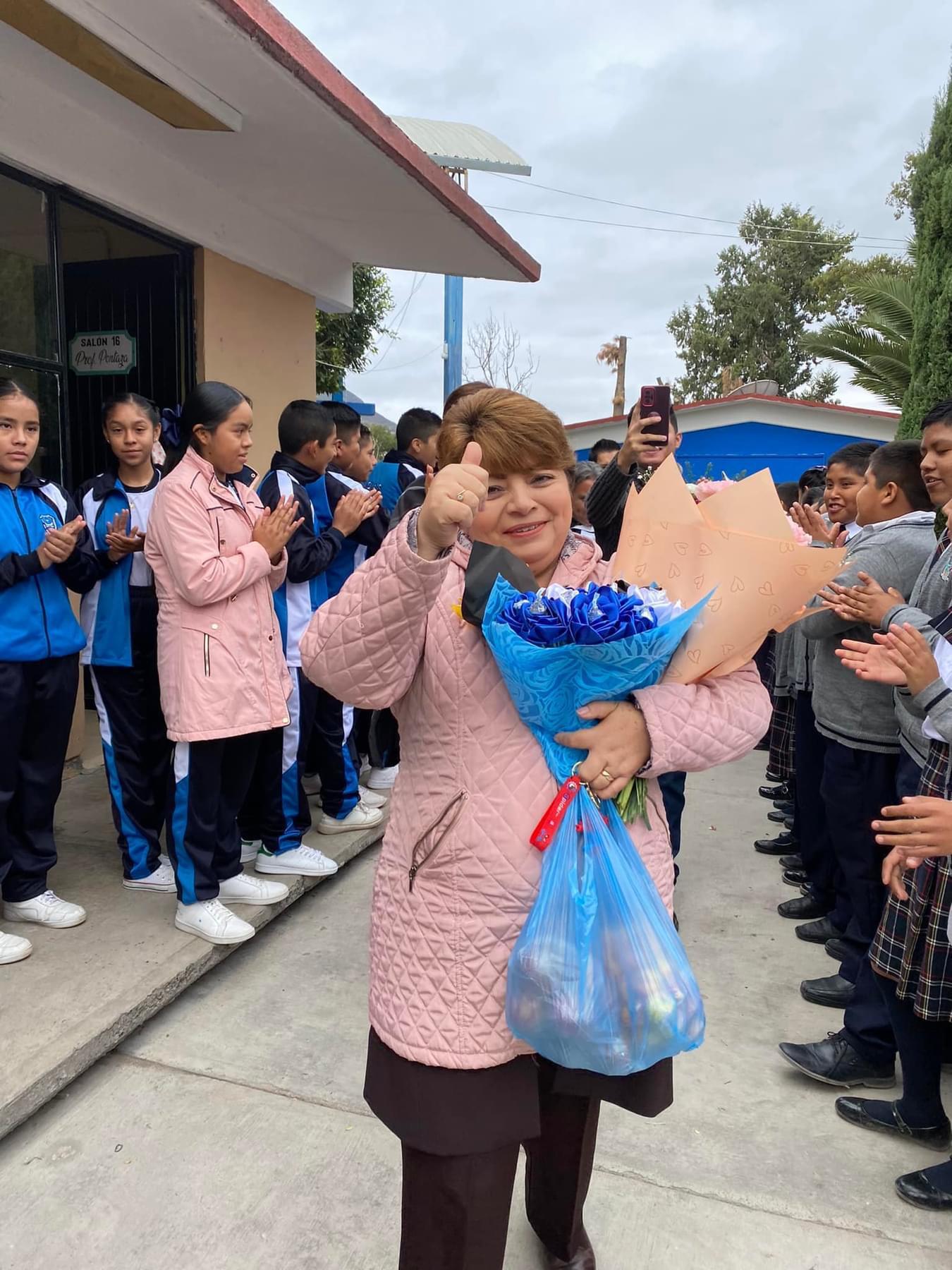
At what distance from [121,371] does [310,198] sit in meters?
1.44

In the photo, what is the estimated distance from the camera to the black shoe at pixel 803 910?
362 centimetres

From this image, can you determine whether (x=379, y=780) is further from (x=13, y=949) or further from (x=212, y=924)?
(x=13, y=949)

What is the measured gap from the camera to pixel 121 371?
507 centimetres

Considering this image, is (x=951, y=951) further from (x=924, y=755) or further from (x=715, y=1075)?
(x=715, y=1075)

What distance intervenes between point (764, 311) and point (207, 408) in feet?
107

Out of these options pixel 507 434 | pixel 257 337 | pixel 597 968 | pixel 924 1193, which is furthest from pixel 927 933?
pixel 257 337

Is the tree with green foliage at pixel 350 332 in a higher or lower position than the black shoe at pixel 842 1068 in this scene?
higher

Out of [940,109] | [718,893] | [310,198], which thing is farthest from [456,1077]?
[940,109]

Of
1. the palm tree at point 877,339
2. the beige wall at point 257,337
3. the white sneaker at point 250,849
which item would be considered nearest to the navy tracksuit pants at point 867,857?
the white sneaker at point 250,849

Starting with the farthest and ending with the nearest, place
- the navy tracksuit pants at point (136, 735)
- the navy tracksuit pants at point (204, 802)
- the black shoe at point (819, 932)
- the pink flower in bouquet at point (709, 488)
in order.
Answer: the black shoe at point (819, 932) → the navy tracksuit pants at point (136, 735) → the navy tracksuit pants at point (204, 802) → the pink flower in bouquet at point (709, 488)

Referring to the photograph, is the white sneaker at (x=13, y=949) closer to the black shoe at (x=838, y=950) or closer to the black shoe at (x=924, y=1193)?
the black shoe at (x=924, y=1193)

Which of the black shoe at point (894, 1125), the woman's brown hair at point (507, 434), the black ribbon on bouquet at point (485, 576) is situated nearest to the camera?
the black ribbon on bouquet at point (485, 576)

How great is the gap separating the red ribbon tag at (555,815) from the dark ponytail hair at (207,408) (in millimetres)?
2099

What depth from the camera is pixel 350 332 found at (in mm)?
12656
